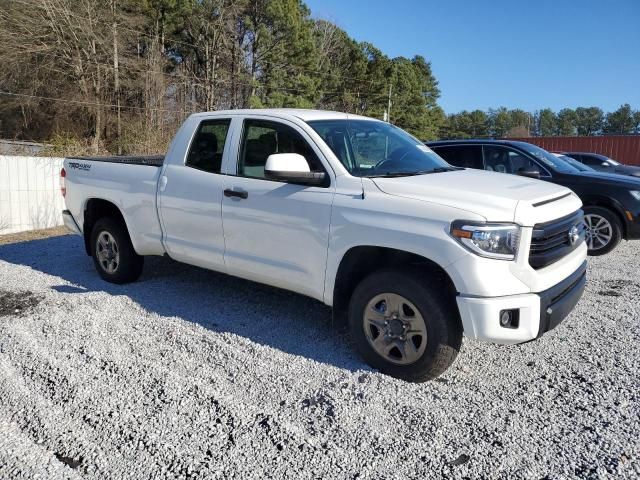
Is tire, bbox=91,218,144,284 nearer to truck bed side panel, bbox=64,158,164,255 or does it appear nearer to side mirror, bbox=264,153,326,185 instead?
truck bed side panel, bbox=64,158,164,255

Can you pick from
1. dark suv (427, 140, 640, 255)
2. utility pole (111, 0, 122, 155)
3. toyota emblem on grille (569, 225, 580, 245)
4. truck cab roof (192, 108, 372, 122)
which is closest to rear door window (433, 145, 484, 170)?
dark suv (427, 140, 640, 255)

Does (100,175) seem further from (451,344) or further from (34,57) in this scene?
(34,57)

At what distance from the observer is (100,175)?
5.62 m

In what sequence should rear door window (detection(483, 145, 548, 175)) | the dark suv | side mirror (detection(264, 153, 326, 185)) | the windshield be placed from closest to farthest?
side mirror (detection(264, 153, 326, 185)) → the dark suv → the windshield → rear door window (detection(483, 145, 548, 175))

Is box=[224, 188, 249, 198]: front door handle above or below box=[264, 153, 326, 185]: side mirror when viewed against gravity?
below

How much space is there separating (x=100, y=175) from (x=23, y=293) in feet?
5.04

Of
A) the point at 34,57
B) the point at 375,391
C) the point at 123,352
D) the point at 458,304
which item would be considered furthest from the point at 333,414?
the point at 34,57

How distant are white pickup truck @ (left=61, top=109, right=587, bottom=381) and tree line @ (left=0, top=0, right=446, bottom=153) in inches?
531

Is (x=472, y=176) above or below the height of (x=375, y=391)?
above

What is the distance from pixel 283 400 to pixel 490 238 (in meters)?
1.64

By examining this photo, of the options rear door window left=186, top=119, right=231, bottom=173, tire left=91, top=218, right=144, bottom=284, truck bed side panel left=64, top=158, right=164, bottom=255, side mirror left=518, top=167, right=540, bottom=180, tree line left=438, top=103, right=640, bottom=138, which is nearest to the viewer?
rear door window left=186, top=119, right=231, bottom=173

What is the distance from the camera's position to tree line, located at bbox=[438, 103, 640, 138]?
9719cm

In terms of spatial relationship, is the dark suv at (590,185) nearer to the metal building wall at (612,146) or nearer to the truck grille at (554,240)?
the truck grille at (554,240)

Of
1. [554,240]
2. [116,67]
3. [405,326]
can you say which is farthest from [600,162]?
[116,67]
